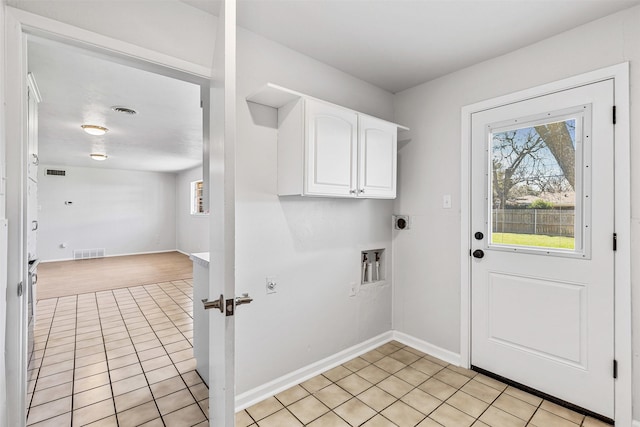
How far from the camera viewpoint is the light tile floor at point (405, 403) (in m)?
1.80

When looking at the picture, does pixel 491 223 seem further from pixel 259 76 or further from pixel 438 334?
pixel 259 76

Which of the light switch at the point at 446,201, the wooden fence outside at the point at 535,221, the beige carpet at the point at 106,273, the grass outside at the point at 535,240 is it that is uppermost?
the light switch at the point at 446,201

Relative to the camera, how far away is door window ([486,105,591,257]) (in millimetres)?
1894

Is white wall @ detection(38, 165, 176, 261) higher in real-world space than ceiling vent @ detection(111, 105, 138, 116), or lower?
lower

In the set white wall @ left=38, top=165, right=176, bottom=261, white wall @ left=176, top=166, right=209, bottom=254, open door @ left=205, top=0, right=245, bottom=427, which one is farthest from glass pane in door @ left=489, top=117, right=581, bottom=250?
white wall @ left=38, top=165, right=176, bottom=261

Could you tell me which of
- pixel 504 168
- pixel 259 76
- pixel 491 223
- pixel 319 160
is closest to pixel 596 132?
pixel 504 168

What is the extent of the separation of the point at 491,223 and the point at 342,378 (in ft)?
5.27

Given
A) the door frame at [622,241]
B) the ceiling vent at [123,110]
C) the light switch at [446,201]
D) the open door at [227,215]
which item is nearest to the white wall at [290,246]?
the light switch at [446,201]

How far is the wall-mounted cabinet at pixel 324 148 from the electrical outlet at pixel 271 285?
1.94 feet

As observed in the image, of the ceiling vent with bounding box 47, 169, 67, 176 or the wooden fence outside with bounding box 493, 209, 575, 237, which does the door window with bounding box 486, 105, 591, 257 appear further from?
the ceiling vent with bounding box 47, 169, 67, 176

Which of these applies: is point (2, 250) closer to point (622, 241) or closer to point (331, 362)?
point (331, 362)

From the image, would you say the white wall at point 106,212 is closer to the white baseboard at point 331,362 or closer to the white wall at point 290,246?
the white wall at point 290,246

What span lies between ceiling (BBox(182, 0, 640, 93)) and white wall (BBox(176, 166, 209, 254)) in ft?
19.4

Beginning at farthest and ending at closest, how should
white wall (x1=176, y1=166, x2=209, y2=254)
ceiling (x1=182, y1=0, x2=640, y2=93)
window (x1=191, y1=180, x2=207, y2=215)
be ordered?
1. window (x1=191, y1=180, x2=207, y2=215)
2. white wall (x1=176, y1=166, x2=209, y2=254)
3. ceiling (x1=182, y1=0, x2=640, y2=93)
